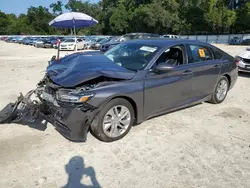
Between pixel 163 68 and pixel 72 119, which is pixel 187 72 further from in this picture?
pixel 72 119

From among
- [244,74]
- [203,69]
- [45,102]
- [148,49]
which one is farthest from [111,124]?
[244,74]

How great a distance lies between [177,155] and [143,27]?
198ft

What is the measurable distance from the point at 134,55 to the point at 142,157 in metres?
1.86

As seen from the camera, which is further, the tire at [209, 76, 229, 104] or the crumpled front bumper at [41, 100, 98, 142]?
the tire at [209, 76, 229, 104]

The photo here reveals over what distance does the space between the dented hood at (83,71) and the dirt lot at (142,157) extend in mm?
992

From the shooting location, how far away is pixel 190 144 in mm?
3766

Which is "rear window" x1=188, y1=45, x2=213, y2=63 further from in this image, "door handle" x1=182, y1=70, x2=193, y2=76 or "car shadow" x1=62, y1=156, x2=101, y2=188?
"car shadow" x1=62, y1=156, x2=101, y2=188

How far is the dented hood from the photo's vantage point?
11.2 ft

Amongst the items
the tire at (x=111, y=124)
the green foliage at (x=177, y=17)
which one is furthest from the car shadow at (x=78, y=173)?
the green foliage at (x=177, y=17)

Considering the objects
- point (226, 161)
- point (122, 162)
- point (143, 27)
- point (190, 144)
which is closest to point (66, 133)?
point (122, 162)

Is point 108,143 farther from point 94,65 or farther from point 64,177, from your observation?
point 94,65

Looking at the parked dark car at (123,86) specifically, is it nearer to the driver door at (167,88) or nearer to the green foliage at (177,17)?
the driver door at (167,88)

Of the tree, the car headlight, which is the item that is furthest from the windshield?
the tree

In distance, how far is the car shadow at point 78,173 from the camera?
278 cm
